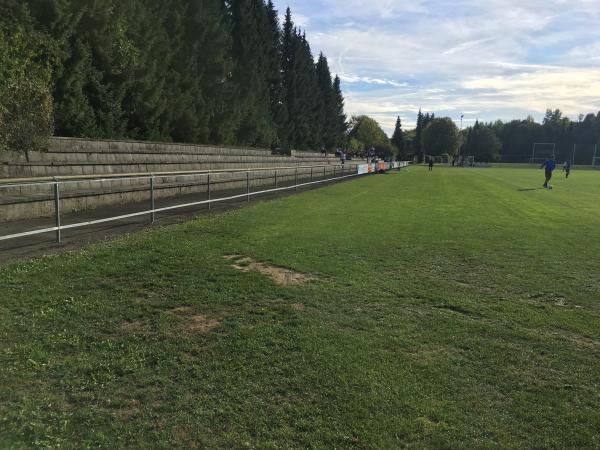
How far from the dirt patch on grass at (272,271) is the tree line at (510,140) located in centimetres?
13376

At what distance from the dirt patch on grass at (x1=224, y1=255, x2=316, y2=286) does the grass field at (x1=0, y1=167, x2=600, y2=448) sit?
0.21ft

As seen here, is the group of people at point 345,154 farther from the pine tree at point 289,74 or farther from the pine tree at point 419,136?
the pine tree at point 419,136

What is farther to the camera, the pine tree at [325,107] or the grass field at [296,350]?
the pine tree at [325,107]

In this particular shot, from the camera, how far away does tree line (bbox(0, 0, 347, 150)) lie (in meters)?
11.3

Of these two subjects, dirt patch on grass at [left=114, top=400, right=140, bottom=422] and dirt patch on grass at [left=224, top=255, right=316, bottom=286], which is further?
dirt patch on grass at [left=224, top=255, right=316, bottom=286]

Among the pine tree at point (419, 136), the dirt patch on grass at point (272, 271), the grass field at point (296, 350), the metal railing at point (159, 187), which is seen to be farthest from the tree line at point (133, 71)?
the pine tree at point (419, 136)

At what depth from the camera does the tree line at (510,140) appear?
137m

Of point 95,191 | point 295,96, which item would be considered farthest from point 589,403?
point 295,96

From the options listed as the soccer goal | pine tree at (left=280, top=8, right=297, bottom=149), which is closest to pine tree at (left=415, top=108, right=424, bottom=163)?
the soccer goal

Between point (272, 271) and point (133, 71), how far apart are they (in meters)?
15.5

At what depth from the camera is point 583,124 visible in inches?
5645

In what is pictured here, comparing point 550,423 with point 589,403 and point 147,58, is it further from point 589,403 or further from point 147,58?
point 147,58

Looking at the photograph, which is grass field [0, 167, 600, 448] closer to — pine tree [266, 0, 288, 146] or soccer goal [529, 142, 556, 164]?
pine tree [266, 0, 288, 146]

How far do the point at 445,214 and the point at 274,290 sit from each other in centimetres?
1020
